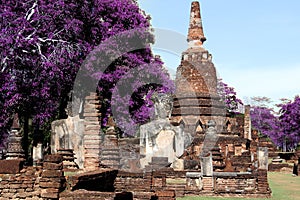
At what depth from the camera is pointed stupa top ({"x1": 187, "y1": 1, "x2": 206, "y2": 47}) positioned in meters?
29.5

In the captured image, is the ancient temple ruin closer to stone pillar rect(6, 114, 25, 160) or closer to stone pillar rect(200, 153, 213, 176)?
stone pillar rect(200, 153, 213, 176)

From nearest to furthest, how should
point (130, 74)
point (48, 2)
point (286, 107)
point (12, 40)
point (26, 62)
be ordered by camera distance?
point (12, 40), point (26, 62), point (48, 2), point (130, 74), point (286, 107)

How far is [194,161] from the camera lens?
61.3 ft

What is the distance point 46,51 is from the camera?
18.4m

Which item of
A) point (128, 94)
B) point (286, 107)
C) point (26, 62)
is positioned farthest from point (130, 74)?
point (286, 107)

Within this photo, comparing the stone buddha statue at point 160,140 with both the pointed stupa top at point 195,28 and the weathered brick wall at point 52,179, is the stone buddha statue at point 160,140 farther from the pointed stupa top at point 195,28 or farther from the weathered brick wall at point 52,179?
the weathered brick wall at point 52,179

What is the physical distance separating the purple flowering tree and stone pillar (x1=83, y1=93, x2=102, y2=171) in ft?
17.2

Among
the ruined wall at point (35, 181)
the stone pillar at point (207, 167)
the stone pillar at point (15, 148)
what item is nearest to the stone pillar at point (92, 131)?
the stone pillar at point (15, 148)

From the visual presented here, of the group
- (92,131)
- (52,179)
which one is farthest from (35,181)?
(92,131)

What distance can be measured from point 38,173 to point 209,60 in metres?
22.2

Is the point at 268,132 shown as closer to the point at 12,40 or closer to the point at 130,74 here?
the point at 130,74

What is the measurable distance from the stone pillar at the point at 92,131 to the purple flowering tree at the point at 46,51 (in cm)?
523

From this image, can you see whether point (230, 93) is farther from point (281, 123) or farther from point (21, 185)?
point (21, 185)

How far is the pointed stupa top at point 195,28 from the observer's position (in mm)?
29484
